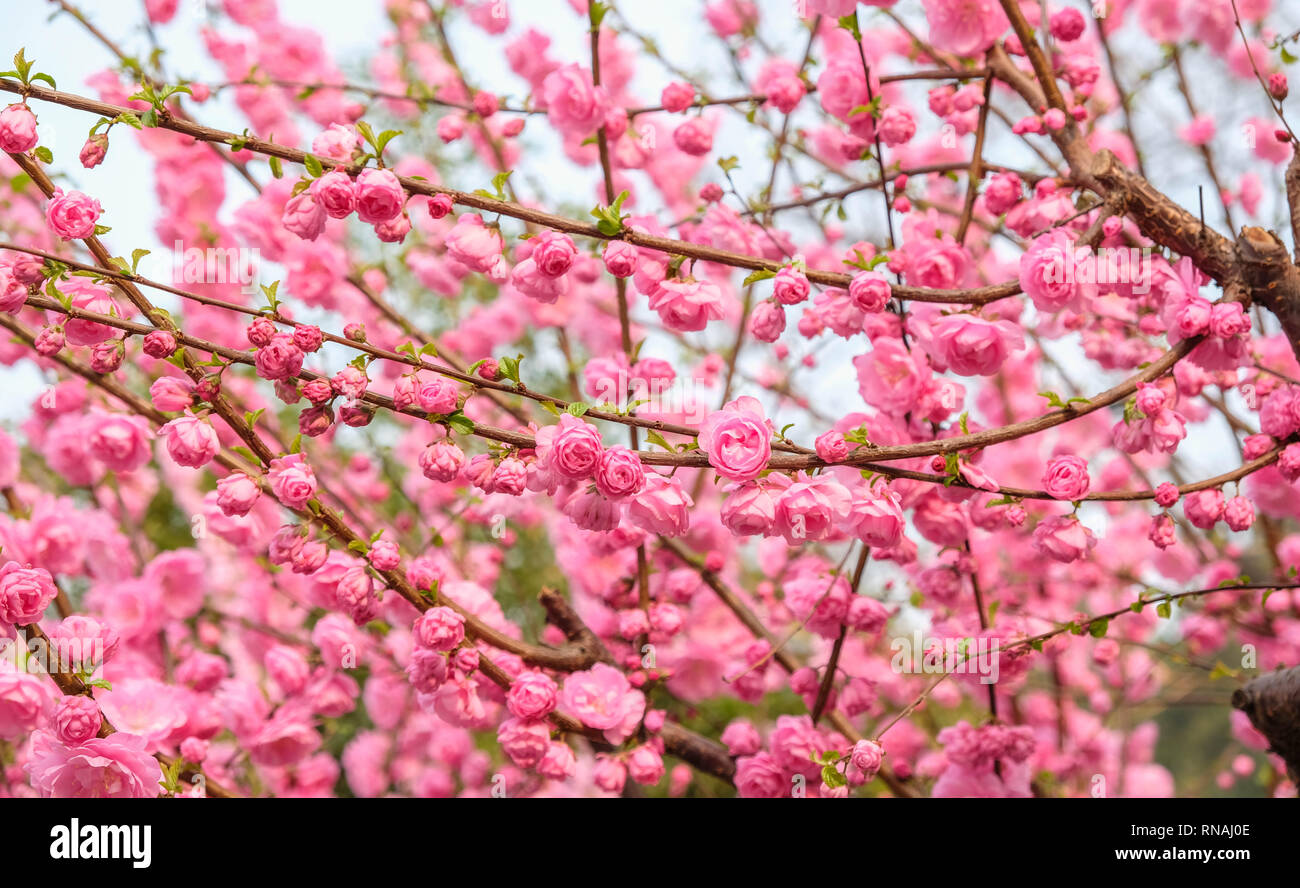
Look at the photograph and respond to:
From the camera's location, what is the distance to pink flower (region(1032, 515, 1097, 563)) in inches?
49.6

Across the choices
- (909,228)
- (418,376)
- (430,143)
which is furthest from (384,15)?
(418,376)

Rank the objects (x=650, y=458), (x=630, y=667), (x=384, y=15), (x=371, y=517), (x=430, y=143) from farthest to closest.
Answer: (x=430, y=143) < (x=384, y=15) < (x=371, y=517) < (x=630, y=667) < (x=650, y=458)

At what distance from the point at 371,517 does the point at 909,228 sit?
1.42 metres

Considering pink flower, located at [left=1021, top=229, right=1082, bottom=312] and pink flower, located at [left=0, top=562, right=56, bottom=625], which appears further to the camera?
pink flower, located at [left=1021, top=229, right=1082, bottom=312]

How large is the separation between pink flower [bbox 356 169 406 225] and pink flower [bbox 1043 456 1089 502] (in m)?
0.83

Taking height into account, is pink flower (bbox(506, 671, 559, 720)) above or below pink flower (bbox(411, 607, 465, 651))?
below

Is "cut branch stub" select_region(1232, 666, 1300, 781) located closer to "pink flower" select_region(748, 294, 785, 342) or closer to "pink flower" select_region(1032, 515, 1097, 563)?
"pink flower" select_region(1032, 515, 1097, 563)

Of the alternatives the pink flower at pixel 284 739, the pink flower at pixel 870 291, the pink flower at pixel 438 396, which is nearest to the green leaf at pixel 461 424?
the pink flower at pixel 438 396

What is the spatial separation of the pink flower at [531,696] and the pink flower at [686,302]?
517mm

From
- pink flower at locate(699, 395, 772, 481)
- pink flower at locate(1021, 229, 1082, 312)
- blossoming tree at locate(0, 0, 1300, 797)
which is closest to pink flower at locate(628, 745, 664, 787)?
blossoming tree at locate(0, 0, 1300, 797)

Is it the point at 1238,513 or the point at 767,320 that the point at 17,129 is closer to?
the point at 767,320

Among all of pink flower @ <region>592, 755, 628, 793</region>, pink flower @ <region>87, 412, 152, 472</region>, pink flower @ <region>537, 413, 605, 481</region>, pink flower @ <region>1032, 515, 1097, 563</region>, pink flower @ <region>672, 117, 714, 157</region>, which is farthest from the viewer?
pink flower @ <region>672, 117, 714, 157</region>

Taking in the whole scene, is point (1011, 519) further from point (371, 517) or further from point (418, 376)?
point (371, 517)

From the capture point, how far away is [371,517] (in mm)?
2412
